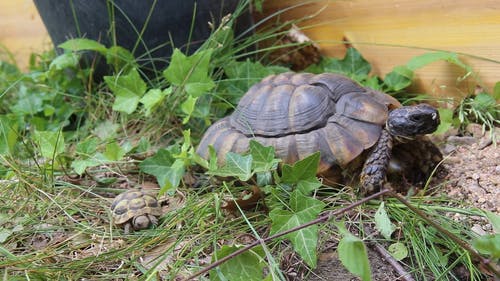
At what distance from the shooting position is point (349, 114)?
163cm

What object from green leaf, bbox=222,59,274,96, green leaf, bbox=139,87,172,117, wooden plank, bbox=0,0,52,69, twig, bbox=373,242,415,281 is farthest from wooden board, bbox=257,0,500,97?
wooden plank, bbox=0,0,52,69

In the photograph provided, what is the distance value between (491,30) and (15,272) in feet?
5.91

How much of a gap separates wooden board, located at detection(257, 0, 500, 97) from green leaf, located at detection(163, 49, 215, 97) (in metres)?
0.64

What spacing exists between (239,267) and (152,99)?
103 centimetres

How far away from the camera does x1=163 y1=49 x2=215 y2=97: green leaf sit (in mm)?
1936

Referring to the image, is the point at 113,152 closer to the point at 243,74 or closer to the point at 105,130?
the point at 105,130

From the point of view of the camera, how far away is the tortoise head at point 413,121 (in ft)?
5.07

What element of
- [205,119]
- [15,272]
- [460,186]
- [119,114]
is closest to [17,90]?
[119,114]

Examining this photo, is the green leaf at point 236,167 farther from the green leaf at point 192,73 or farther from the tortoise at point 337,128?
the green leaf at point 192,73

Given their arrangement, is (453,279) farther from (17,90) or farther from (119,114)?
(17,90)

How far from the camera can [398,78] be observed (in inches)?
81.0

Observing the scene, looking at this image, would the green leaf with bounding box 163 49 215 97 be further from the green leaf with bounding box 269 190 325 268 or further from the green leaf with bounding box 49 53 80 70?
the green leaf with bounding box 269 190 325 268

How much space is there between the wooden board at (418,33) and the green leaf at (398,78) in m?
0.08

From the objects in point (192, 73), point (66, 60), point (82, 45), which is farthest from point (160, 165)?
point (66, 60)
